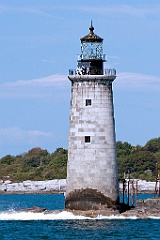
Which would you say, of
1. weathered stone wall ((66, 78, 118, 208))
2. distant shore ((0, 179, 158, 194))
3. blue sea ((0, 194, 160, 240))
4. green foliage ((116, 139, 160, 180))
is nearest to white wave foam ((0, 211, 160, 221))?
blue sea ((0, 194, 160, 240))

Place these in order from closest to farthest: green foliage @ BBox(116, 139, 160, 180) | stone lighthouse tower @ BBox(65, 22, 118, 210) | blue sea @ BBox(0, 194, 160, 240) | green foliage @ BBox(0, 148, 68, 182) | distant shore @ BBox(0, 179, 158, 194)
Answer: blue sea @ BBox(0, 194, 160, 240) < stone lighthouse tower @ BBox(65, 22, 118, 210) < distant shore @ BBox(0, 179, 158, 194) < green foliage @ BBox(116, 139, 160, 180) < green foliage @ BBox(0, 148, 68, 182)

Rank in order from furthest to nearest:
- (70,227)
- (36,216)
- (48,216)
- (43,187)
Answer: (43,187) < (36,216) < (48,216) < (70,227)

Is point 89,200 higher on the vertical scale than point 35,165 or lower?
lower

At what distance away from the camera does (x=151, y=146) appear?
145000 millimetres

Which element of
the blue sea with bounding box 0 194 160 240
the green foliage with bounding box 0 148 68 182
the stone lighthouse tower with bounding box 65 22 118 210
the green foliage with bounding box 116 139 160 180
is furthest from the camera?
→ the green foliage with bounding box 0 148 68 182

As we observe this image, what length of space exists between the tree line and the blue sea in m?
66.5

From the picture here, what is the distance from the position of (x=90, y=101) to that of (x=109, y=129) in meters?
1.64

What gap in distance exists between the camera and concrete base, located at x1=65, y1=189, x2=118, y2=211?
2227 inches

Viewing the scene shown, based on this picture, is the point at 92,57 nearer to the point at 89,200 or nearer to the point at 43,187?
the point at 89,200

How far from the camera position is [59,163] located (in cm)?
13538

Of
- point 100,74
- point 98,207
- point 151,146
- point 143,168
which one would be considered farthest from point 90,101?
point 151,146

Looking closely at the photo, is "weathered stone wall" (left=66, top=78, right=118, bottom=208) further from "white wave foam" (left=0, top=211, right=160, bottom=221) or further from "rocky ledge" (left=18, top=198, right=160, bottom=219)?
"white wave foam" (left=0, top=211, right=160, bottom=221)

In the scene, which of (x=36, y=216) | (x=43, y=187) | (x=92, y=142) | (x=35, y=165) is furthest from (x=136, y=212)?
(x=35, y=165)

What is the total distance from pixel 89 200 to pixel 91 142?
2.78 m
